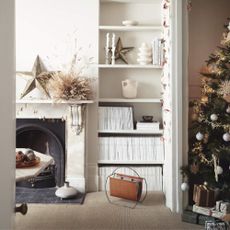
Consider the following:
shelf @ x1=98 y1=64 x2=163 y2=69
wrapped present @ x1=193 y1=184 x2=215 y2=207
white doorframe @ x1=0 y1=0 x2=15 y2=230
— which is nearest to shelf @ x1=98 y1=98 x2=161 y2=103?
shelf @ x1=98 y1=64 x2=163 y2=69

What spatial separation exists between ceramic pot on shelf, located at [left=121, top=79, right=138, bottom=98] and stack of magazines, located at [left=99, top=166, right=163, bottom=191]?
0.94 metres

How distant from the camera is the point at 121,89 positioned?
14.2ft

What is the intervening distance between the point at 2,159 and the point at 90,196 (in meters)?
3.16

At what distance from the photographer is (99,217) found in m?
3.26

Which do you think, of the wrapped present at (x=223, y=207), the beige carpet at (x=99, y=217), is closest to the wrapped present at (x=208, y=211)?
the wrapped present at (x=223, y=207)

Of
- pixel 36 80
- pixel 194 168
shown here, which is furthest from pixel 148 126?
pixel 36 80

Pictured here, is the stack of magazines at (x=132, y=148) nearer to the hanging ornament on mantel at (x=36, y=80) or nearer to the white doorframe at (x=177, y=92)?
the white doorframe at (x=177, y=92)

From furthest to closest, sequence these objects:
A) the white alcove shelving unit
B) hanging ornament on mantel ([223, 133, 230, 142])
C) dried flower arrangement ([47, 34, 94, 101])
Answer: the white alcove shelving unit, dried flower arrangement ([47, 34, 94, 101]), hanging ornament on mantel ([223, 133, 230, 142])

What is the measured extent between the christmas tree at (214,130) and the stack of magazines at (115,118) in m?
1.02

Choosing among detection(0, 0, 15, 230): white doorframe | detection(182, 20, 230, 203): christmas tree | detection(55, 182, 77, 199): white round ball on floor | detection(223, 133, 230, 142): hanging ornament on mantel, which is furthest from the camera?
detection(55, 182, 77, 199): white round ball on floor

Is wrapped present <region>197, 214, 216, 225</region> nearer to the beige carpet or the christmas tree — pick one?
the beige carpet

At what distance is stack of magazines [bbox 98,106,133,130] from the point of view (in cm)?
413

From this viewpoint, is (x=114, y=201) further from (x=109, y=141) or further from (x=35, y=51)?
(x=35, y=51)

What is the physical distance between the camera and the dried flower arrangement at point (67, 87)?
3.87 m
